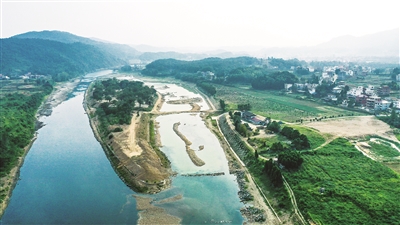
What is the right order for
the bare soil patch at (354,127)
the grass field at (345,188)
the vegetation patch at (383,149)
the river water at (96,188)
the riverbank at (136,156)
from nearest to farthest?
the grass field at (345,188)
the river water at (96,188)
the riverbank at (136,156)
the vegetation patch at (383,149)
the bare soil patch at (354,127)

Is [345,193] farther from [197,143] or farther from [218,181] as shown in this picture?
[197,143]

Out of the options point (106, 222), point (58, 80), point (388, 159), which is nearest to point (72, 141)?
point (106, 222)

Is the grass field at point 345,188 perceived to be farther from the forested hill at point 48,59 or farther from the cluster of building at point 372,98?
the forested hill at point 48,59

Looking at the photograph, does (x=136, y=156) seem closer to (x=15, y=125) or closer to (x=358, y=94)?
(x=15, y=125)

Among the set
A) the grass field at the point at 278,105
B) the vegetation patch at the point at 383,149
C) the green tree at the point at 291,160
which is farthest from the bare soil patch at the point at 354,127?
the green tree at the point at 291,160

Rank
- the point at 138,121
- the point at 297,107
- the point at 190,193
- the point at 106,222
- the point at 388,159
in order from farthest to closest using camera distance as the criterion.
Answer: the point at 297,107
the point at 138,121
the point at 388,159
the point at 190,193
the point at 106,222

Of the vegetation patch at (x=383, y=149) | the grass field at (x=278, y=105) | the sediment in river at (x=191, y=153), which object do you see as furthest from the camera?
the grass field at (x=278, y=105)

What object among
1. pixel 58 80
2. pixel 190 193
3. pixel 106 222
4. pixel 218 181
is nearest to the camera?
pixel 106 222

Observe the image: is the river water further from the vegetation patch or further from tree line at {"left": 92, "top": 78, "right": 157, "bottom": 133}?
the vegetation patch
